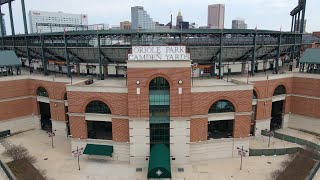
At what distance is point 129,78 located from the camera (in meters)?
38.5

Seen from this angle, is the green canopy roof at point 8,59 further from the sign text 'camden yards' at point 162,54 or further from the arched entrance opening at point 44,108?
the sign text 'camden yards' at point 162,54

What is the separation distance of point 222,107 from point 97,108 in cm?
2130

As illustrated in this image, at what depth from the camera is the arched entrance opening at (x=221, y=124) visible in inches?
1668

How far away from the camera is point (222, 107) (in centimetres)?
4259

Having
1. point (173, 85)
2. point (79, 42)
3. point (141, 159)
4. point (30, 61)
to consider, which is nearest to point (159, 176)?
point (141, 159)

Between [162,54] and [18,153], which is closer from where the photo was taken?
[162,54]

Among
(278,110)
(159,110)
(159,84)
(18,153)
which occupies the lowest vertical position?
(18,153)

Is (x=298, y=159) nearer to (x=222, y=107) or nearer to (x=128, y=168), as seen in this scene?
(x=222, y=107)

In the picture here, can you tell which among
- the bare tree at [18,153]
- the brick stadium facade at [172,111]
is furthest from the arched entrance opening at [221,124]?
the bare tree at [18,153]

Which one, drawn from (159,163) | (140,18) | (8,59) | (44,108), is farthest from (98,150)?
(140,18)

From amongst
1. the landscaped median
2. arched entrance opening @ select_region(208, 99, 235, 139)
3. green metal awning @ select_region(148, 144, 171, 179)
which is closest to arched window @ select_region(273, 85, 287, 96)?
the landscaped median

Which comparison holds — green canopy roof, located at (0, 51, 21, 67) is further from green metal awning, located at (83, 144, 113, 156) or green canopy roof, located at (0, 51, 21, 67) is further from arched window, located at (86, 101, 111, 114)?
green metal awning, located at (83, 144, 113, 156)

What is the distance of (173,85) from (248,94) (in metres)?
13.4

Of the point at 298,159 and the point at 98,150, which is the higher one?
the point at 98,150
